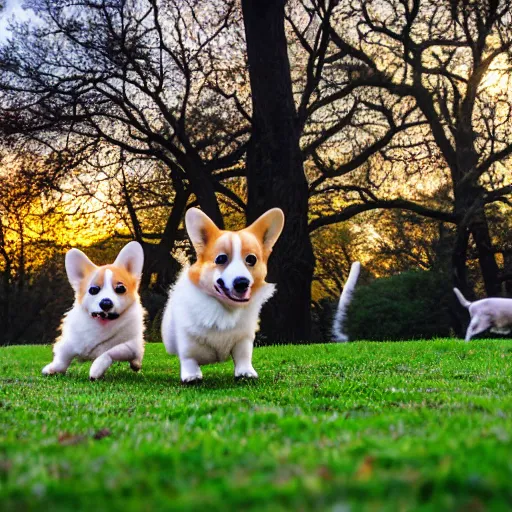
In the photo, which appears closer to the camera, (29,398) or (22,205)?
(29,398)

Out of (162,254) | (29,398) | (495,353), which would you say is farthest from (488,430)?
Result: (162,254)

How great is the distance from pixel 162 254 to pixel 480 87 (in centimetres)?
1126

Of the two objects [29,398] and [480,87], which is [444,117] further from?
[29,398]

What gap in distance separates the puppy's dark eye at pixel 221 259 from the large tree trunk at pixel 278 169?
10344 millimetres

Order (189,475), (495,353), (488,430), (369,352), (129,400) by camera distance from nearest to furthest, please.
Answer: (189,475)
(488,430)
(129,400)
(495,353)
(369,352)

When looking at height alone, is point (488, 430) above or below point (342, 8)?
below

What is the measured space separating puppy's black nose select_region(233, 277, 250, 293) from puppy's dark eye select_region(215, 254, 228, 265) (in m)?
0.29

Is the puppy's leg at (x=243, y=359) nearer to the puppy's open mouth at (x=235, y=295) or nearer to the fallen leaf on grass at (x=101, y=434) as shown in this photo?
the puppy's open mouth at (x=235, y=295)

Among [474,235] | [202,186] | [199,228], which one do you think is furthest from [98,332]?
[474,235]

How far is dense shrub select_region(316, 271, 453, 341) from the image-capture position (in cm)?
1767

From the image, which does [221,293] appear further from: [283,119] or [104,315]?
[283,119]

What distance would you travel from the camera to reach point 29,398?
519 cm

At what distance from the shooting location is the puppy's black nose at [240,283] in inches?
211

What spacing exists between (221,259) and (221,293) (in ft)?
0.98
